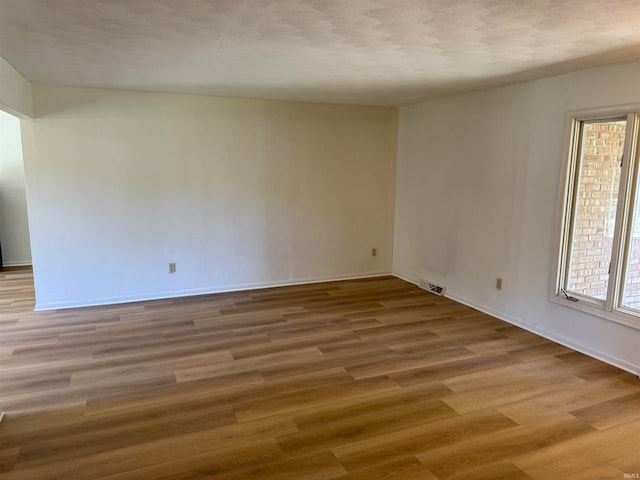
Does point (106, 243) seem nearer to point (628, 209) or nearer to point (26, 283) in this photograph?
point (26, 283)

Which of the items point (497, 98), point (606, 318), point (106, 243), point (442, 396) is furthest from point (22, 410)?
point (497, 98)

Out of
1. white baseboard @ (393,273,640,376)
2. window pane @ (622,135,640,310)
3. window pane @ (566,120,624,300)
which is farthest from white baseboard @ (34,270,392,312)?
window pane @ (622,135,640,310)

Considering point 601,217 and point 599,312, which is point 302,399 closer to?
point 599,312

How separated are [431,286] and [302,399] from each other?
2.88 meters

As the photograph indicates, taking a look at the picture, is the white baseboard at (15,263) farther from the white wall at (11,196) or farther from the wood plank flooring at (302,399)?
the wood plank flooring at (302,399)

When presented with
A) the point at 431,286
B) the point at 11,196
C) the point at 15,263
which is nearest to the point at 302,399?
the point at 431,286

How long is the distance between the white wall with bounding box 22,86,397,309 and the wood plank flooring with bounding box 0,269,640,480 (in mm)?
662

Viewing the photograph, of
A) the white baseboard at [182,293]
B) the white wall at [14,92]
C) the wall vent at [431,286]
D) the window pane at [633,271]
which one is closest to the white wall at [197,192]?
the white baseboard at [182,293]

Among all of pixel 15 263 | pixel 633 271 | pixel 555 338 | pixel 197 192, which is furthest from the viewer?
pixel 15 263

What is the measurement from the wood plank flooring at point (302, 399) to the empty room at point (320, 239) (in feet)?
0.06

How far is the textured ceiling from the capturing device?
2146 millimetres

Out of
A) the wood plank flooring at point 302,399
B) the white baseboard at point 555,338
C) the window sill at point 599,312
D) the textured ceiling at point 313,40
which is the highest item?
the textured ceiling at point 313,40

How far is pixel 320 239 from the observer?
5539 mm

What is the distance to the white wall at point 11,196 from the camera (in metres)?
6.09
